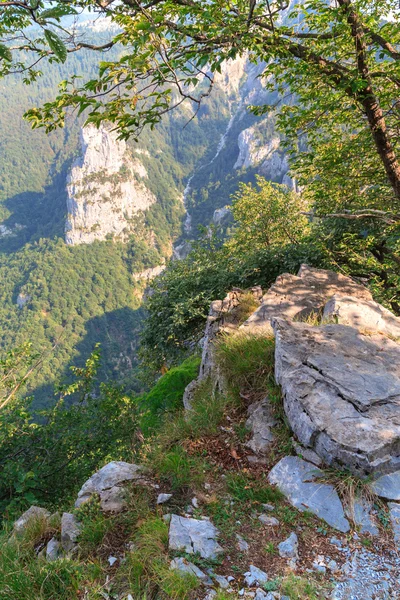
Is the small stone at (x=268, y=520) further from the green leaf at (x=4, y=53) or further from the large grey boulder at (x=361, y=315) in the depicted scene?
the green leaf at (x=4, y=53)

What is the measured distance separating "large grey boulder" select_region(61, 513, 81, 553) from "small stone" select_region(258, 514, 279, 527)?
5.79 feet

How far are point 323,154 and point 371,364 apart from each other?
5.58m

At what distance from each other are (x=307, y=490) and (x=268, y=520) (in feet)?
1.58

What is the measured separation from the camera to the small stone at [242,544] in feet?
9.26

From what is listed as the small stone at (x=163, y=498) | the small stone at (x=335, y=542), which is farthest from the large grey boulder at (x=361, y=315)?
the small stone at (x=163, y=498)

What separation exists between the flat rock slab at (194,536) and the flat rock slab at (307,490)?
0.83 meters

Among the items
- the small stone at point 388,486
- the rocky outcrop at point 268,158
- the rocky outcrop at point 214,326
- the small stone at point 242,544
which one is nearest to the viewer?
the small stone at point 242,544

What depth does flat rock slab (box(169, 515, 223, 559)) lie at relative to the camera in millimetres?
2809

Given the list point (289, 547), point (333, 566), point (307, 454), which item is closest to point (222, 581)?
point (289, 547)

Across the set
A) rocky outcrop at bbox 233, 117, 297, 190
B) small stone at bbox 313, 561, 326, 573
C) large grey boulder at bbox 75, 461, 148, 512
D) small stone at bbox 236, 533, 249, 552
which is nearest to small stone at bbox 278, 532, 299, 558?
small stone at bbox 313, 561, 326, 573

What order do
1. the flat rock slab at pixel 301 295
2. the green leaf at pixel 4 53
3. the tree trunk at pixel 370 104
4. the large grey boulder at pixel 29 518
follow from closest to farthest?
the green leaf at pixel 4 53, the large grey boulder at pixel 29 518, the tree trunk at pixel 370 104, the flat rock slab at pixel 301 295

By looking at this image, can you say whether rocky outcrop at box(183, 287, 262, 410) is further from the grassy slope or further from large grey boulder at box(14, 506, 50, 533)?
large grey boulder at box(14, 506, 50, 533)

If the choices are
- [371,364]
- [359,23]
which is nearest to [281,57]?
[359,23]

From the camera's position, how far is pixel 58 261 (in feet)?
643
